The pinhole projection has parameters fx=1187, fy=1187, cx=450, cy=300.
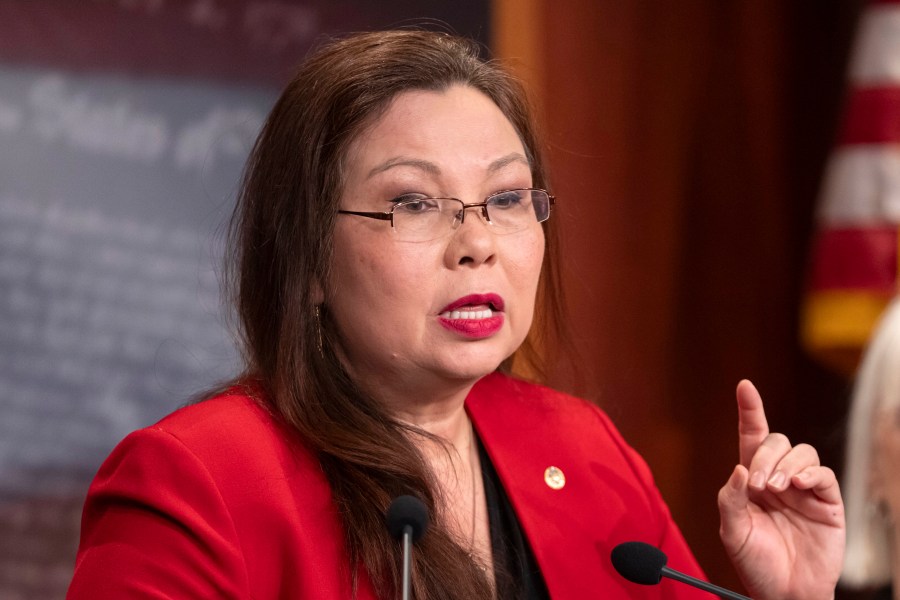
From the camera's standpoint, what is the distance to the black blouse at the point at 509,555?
1.72 meters

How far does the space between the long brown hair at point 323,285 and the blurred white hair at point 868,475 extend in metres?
1.00

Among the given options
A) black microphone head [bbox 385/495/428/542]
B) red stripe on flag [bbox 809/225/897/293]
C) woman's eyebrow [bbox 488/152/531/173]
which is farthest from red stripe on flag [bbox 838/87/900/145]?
black microphone head [bbox 385/495/428/542]

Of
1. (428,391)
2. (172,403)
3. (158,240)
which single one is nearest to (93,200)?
(158,240)

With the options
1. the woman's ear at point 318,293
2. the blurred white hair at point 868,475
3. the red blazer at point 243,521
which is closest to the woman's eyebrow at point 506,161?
the woman's ear at point 318,293

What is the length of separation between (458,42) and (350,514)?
0.76 metres

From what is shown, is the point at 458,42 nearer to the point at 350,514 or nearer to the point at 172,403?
the point at 350,514

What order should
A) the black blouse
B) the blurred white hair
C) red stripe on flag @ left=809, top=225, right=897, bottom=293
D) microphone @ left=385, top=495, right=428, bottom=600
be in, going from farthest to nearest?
1. red stripe on flag @ left=809, top=225, right=897, bottom=293
2. the blurred white hair
3. the black blouse
4. microphone @ left=385, top=495, right=428, bottom=600

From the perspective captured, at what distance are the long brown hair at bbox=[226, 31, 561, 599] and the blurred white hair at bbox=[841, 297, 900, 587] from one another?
39.4 inches

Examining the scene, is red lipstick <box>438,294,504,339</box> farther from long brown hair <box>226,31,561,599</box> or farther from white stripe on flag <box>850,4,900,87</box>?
white stripe on flag <box>850,4,900,87</box>

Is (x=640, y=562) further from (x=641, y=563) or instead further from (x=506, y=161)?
(x=506, y=161)

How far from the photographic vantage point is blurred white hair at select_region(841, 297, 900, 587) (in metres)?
2.31

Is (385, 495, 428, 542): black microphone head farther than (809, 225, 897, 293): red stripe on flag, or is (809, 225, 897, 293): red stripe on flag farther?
(809, 225, 897, 293): red stripe on flag

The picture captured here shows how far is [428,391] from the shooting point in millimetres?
1717

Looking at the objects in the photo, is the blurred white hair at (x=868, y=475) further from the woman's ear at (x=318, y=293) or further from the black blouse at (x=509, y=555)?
the woman's ear at (x=318, y=293)
